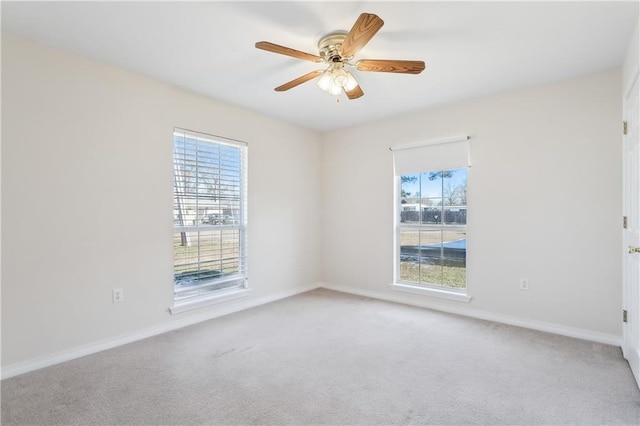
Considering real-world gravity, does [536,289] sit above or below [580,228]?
below

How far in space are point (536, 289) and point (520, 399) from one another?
5.20ft

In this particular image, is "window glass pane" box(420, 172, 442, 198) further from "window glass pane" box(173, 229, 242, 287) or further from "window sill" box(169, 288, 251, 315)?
"window sill" box(169, 288, 251, 315)

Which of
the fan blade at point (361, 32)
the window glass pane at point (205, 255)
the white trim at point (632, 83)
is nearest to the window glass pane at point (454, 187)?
the white trim at point (632, 83)

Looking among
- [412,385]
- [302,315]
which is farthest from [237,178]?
[412,385]

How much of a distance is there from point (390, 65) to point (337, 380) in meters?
2.27

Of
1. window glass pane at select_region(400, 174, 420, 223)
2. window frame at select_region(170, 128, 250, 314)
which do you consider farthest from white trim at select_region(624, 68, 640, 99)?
window frame at select_region(170, 128, 250, 314)

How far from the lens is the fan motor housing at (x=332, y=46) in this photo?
7.38 feet

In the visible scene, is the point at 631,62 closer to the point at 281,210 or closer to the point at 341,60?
the point at 341,60

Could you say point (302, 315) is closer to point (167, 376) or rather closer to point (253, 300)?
point (253, 300)

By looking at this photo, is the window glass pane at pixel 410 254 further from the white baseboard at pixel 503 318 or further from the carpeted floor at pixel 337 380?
the carpeted floor at pixel 337 380

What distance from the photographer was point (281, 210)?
441 centimetres

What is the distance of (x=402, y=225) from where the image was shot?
4262mm

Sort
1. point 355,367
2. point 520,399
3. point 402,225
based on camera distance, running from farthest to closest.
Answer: point 402,225, point 355,367, point 520,399

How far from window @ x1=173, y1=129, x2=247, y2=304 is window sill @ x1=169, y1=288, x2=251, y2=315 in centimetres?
4
